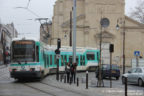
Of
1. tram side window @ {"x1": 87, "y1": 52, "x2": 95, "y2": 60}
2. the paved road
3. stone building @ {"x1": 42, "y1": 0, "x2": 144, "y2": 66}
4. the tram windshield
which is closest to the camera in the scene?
the paved road

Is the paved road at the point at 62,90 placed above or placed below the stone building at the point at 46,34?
below

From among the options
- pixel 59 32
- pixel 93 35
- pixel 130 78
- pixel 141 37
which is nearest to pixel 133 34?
pixel 141 37

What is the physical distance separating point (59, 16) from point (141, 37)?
17448 mm

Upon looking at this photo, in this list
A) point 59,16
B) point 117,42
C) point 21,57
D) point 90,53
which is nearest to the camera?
point 21,57

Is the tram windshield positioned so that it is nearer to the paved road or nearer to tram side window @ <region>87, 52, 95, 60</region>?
the paved road

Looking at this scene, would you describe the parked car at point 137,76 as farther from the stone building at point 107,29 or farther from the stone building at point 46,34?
the stone building at point 107,29

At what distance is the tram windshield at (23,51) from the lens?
23578mm

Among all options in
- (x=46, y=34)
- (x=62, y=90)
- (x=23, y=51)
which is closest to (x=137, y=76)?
(x=62, y=90)

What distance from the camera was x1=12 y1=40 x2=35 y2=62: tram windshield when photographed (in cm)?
2358

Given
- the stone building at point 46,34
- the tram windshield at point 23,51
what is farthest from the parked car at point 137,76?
the stone building at point 46,34

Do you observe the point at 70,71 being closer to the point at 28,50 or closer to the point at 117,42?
the point at 28,50

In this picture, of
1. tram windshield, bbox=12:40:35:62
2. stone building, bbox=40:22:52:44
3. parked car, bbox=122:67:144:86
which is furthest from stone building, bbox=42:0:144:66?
tram windshield, bbox=12:40:35:62

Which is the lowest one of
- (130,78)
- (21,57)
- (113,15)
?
(130,78)

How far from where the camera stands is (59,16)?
71.4 m
